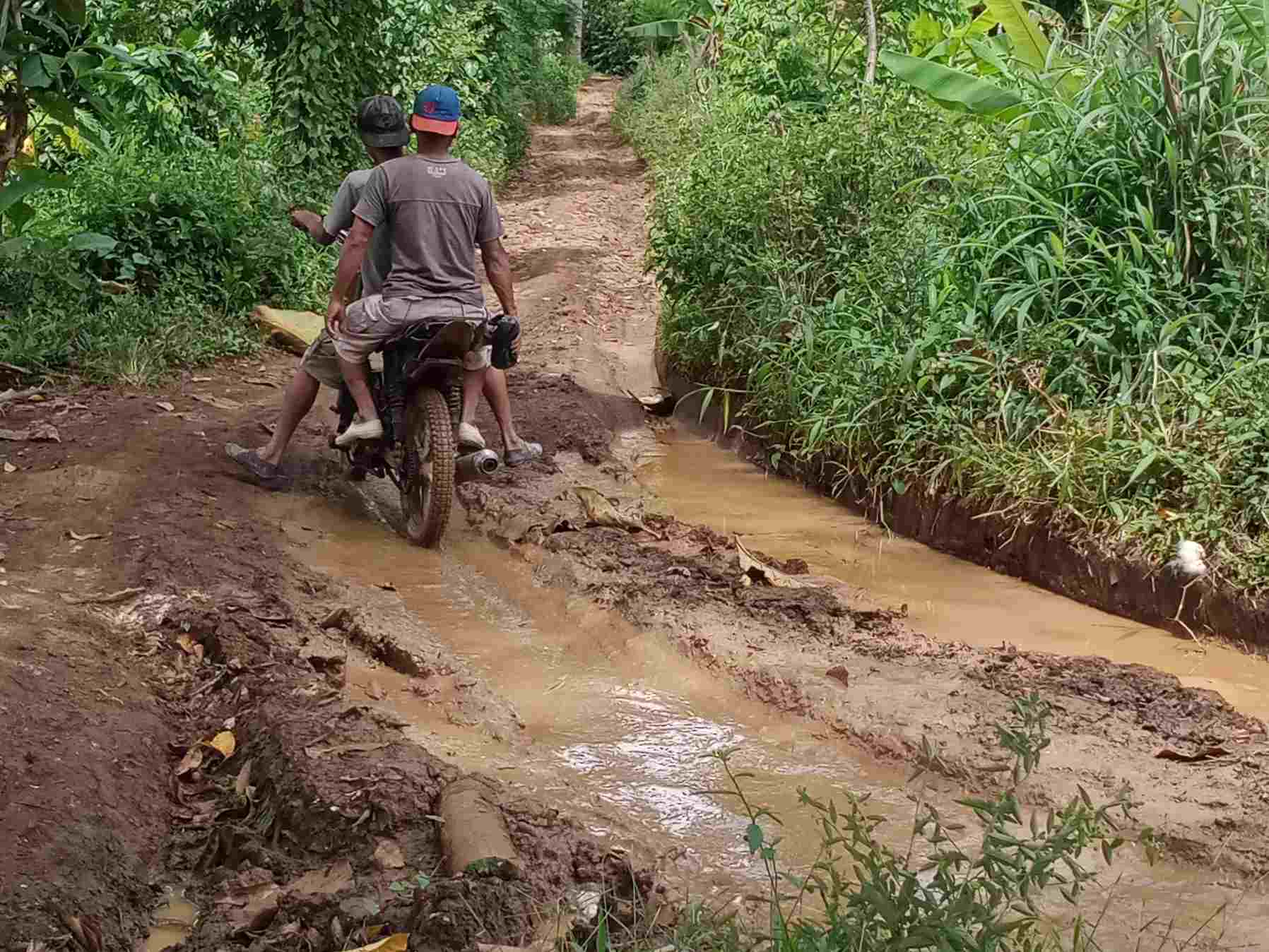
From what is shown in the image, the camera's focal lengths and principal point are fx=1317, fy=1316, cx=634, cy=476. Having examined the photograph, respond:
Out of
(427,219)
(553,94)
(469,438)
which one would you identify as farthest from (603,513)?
(553,94)

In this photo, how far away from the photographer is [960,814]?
394 centimetres

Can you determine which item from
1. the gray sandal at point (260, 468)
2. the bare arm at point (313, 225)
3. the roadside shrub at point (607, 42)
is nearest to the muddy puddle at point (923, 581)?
the gray sandal at point (260, 468)

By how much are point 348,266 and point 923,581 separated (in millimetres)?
3152

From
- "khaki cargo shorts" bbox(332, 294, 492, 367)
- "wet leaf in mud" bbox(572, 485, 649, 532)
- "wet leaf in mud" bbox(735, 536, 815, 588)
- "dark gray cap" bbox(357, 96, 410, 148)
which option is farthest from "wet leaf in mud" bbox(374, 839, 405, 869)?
"dark gray cap" bbox(357, 96, 410, 148)

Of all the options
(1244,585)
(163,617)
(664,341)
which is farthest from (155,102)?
(1244,585)

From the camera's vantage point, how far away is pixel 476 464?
243 inches

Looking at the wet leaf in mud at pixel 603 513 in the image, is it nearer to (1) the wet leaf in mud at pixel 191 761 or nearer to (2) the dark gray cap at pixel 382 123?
(2) the dark gray cap at pixel 382 123

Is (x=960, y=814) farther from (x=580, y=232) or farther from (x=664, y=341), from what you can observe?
(x=580, y=232)

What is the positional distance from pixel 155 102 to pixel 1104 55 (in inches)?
311

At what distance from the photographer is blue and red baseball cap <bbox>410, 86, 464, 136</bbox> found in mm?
6004

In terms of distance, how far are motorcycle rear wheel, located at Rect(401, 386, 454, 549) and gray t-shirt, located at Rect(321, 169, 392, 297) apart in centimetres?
63

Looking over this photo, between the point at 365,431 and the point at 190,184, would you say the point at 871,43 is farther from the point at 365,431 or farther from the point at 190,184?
the point at 365,431

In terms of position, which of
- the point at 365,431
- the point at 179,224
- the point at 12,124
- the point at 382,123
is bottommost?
the point at 365,431

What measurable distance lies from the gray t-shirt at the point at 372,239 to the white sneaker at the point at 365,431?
2.11 feet
